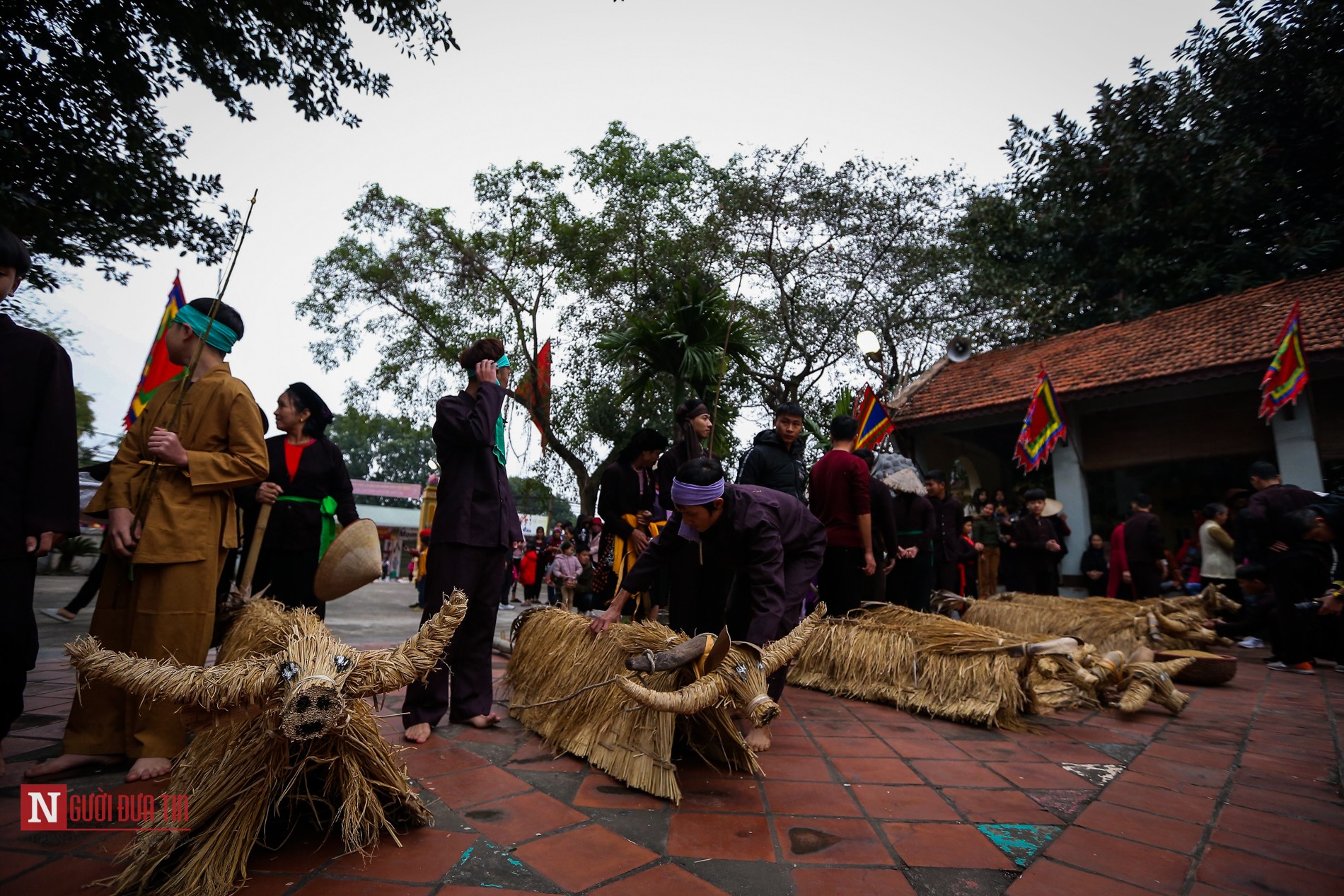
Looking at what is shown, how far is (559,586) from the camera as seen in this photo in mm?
11742

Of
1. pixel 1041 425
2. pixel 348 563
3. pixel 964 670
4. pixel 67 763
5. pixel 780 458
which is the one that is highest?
pixel 1041 425

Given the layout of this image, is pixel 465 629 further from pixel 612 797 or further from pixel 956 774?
pixel 956 774

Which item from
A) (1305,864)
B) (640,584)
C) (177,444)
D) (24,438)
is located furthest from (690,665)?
(24,438)

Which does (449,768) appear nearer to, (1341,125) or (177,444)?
(177,444)

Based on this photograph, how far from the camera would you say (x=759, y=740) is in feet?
8.93

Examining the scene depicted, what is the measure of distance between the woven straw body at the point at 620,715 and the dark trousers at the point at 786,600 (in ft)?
1.14

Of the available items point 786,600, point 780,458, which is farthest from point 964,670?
point 780,458

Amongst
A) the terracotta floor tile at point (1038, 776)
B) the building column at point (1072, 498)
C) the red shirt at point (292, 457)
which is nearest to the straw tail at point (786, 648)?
the terracotta floor tile at point (1038, 776)

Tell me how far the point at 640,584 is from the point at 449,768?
3.26ft

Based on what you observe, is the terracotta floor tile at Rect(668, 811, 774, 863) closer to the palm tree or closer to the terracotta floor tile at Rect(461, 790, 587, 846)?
the terracotta floor tile at Rect(461, 790, 587, 846)

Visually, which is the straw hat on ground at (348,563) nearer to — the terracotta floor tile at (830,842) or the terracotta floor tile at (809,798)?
the terracotta floor tile at (809,798)

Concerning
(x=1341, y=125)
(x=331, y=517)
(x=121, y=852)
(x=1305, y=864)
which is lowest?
(x=1305, y=864)

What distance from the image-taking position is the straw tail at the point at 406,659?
1665 mm

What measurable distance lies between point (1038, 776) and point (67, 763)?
10.7ft
